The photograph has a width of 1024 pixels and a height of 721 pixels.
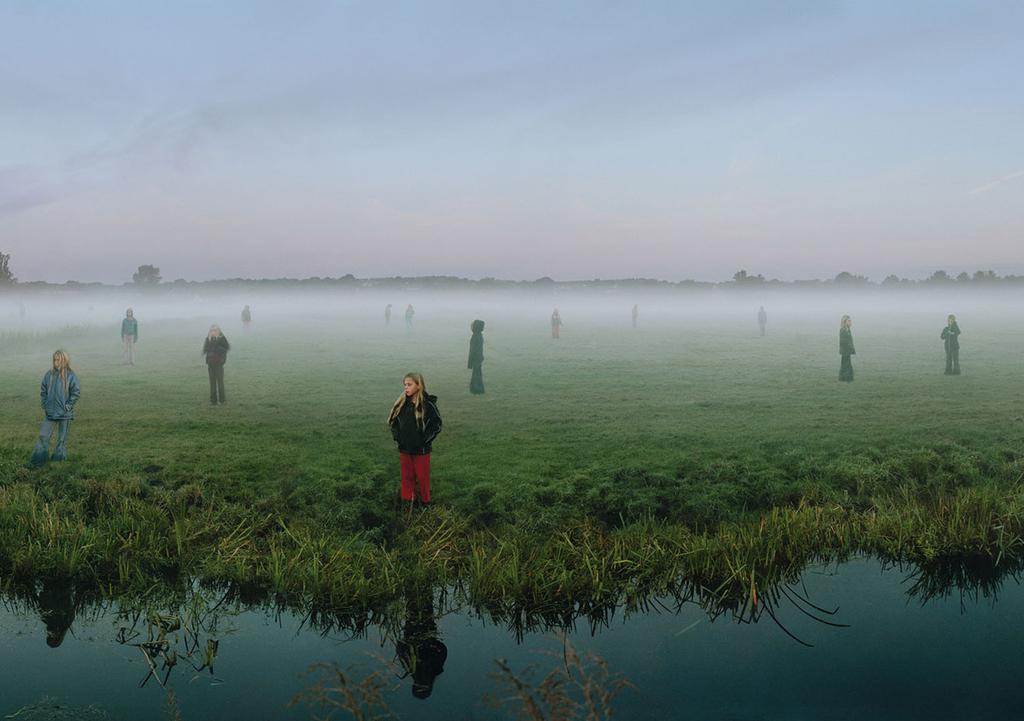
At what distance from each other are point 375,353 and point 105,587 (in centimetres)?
3034

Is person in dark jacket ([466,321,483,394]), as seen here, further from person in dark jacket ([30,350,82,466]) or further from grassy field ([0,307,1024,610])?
person in dark jacket ([30,350,82,466])

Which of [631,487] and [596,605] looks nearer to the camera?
[596,605]

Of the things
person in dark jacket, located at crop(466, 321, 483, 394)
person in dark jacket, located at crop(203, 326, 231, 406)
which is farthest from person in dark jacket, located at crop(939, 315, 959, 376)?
person in dark jacket, located at crop(203, 326, 231, 406)

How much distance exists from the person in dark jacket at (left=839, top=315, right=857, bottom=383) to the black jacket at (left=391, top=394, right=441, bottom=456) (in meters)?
17.8

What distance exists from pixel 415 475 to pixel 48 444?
7.79 m

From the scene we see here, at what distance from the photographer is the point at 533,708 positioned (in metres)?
6.55

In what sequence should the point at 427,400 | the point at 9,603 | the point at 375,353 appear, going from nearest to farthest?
1. the point at 9,603
2. the point at 427,400
3. the point at 375,353

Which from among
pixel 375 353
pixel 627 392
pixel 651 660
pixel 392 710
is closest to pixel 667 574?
pixel 651 660

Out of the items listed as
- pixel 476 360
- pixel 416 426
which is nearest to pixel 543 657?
pixel 416 426

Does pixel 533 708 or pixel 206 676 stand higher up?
pixel 533 708

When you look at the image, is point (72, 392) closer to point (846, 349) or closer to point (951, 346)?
point (846, 349)

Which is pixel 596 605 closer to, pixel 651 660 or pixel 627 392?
pixel 651 660

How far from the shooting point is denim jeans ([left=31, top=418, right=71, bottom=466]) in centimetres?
1518

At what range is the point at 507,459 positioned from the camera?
16.4 meters
